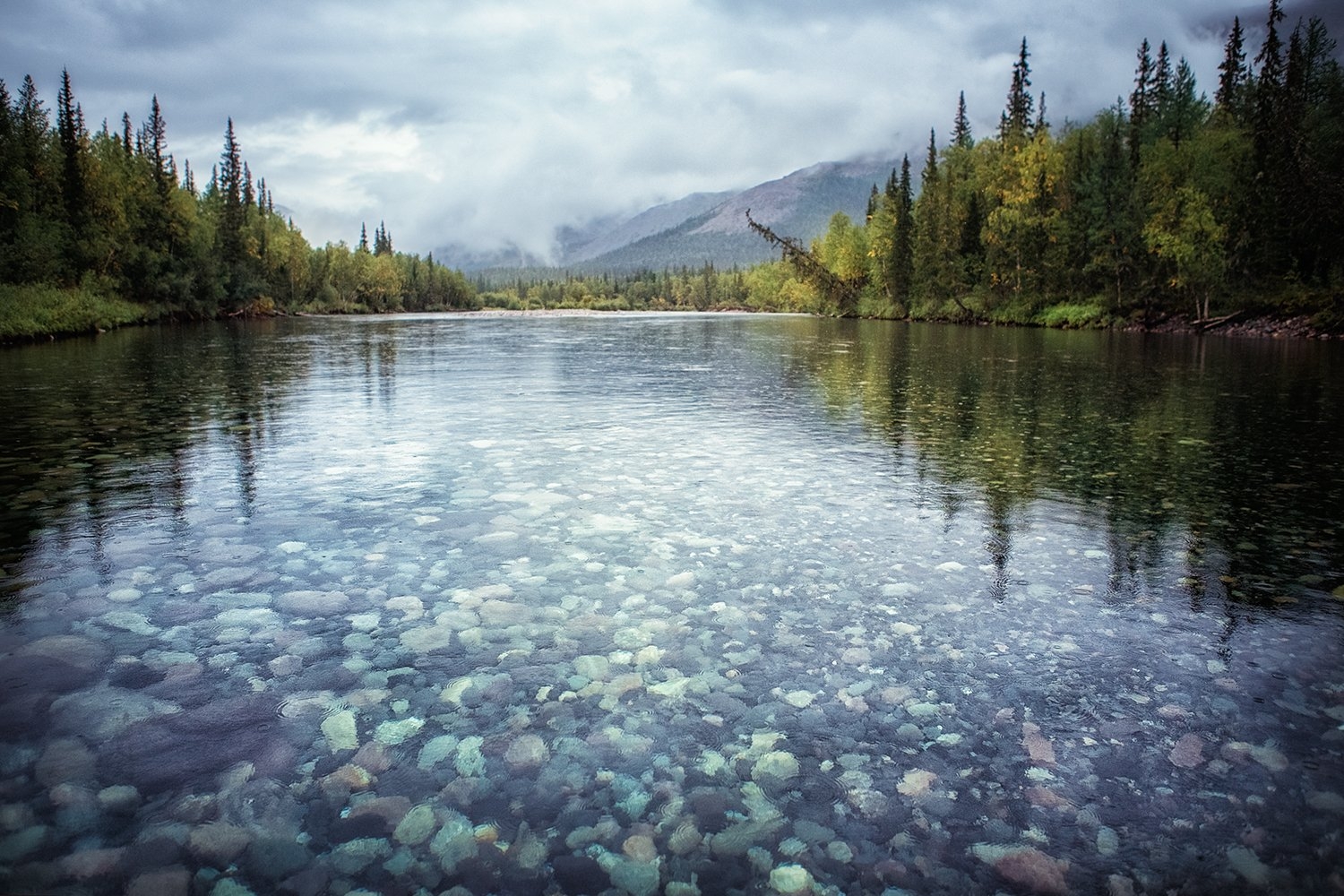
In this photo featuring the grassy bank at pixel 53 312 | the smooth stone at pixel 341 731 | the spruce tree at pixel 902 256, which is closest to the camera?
the smooth stone at pixel 341 731

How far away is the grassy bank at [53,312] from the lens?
1614 inches

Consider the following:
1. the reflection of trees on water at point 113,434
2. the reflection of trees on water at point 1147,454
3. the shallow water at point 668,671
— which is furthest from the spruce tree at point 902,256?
the shallow water at point 668,671

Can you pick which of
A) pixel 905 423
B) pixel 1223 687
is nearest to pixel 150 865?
pixel 1223 687

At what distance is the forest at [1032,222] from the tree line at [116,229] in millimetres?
225

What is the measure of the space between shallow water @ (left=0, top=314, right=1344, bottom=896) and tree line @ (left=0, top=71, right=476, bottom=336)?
45224mm

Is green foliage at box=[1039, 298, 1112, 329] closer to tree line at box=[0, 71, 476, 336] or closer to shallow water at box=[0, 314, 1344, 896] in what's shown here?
shallow water at box=[0, 314, 1344, 896]

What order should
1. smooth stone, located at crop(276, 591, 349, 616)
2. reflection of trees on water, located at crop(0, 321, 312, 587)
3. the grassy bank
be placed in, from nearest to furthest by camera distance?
smooth stone, located at crop(276, 591, 349, 616) < reflection of trees on water, located at crop(0, 321, 312, 587) < the grassy bank

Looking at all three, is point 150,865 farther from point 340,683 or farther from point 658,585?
point 658,585

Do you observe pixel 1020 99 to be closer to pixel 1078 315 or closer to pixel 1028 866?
pixel 1078 315

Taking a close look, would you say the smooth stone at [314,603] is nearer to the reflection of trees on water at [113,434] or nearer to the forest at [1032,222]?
the reflection of trees on water at [113,434]

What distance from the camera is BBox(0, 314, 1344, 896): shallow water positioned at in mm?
3385

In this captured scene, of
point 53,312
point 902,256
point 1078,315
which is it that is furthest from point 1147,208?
point 53,312

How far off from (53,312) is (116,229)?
31.9m

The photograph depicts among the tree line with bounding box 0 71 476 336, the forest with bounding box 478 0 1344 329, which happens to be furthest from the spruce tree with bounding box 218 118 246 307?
the forest with bounding box 478 0 1344 329
